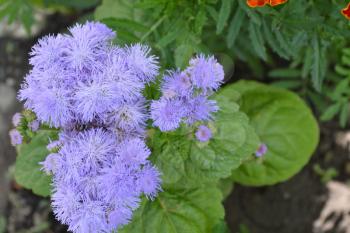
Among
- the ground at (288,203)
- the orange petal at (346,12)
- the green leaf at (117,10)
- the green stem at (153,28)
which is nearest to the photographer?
the orange petal at (346,12)

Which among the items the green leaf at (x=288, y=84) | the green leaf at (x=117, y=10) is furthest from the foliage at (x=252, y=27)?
the green leaf at (x=288, y=84)

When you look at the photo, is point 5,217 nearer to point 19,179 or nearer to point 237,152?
point 19,179

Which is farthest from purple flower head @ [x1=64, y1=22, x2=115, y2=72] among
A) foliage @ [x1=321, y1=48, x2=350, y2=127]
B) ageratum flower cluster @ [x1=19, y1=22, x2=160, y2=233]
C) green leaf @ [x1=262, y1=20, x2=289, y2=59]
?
foliage @ [x1=321, y1=48, x2=350, y2=127]

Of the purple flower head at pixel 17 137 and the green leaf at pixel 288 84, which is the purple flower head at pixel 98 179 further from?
the green leaf at pixel 288 84

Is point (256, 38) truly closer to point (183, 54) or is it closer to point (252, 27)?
point (252, 27)

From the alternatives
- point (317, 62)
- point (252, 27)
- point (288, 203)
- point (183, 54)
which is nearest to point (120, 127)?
point (183, 54)

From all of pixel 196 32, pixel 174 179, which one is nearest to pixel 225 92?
pixel 196 32
